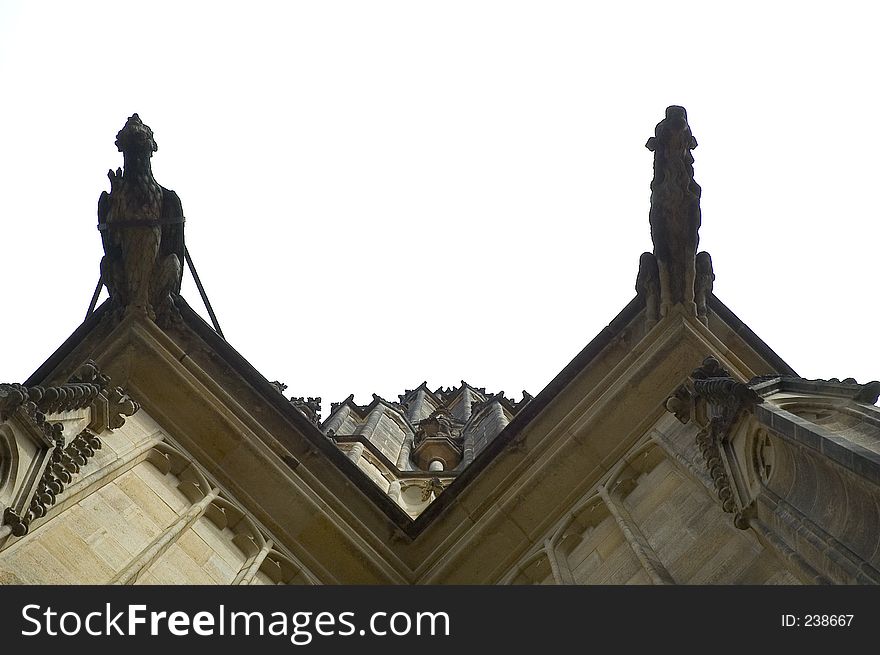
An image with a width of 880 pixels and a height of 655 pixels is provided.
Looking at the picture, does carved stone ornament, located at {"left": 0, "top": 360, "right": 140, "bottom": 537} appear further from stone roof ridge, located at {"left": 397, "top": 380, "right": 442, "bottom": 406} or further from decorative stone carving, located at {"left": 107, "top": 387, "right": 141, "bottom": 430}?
stone roof ridge, located at {"left": 397, "top": 380, "right": 442, "bottom": 406}

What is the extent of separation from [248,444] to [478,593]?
5808 mm

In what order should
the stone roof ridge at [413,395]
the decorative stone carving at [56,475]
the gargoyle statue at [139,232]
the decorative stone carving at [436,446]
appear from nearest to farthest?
the decorative stone carving at [56,475] → the gargoyle statue at [139,232] → the decorative stone carving at [436,446] → the stone roof ridge at [413,395]

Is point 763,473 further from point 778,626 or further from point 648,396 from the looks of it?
point 648,396

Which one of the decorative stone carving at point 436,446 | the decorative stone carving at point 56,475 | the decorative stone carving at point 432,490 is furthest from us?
the decorative stone carving at point 436,446

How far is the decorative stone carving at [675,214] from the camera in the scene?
1141 cm

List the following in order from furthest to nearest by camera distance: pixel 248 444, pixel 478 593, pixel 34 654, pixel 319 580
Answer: pixel 248 444, pixel 319 580, pixel 478 593, pixel 34 654

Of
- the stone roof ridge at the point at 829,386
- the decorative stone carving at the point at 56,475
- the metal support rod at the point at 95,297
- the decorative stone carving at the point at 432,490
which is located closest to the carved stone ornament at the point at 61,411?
the decorative stone carving at the point at 56,475

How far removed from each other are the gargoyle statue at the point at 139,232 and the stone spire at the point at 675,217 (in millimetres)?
5389

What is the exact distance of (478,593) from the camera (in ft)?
17.9

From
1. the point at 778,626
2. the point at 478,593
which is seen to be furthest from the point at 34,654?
the point at 778,626

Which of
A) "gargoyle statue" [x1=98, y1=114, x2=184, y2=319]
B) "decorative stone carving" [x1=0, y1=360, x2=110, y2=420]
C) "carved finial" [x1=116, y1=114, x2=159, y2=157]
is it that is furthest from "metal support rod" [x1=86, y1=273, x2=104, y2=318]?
"decorative stone carving" [x1=0, y1=360, x2=110, y2=420]

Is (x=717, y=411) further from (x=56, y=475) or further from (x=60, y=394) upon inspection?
(x=60, y=394)

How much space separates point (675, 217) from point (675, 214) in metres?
0.03

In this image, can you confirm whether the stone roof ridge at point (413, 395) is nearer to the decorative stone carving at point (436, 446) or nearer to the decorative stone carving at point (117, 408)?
the decorative stone carving at point (436, 446)
